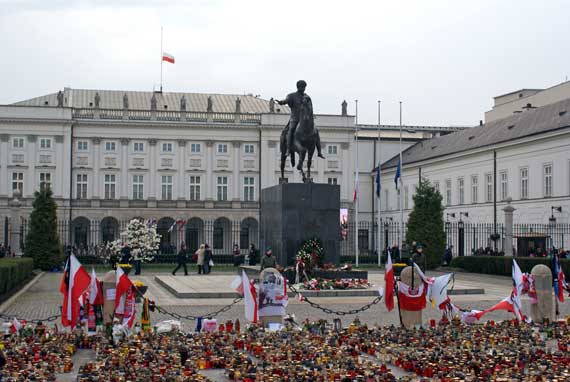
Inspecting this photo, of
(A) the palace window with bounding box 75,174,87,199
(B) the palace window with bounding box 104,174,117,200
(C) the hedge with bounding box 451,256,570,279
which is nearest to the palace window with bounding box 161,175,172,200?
(B) the palace window with bounding box 104,174,117,200

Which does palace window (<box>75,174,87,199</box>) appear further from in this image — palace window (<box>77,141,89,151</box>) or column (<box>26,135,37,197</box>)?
column (<box>26,135,37,197</box>)

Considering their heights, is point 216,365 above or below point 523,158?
below

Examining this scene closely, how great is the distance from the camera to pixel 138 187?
7919cm

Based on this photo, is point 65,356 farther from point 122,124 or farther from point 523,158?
point 122,124

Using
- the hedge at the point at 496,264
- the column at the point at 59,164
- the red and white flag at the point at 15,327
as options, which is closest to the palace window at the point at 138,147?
the column at the point at 59,164

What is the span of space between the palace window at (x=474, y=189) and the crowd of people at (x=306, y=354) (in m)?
47.3

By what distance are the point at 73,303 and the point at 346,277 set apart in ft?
39.3

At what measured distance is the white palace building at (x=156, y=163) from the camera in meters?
76.4

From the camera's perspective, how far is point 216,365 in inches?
503

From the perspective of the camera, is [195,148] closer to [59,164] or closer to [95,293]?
[59,164]

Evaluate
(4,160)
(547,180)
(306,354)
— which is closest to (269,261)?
(306,354)

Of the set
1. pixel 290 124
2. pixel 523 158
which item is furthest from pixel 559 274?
pixel 523 158

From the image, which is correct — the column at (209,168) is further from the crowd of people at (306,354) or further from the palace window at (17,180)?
the crowd of people at (306,354)

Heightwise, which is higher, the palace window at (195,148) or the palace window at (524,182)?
the palace window at (195,148)
